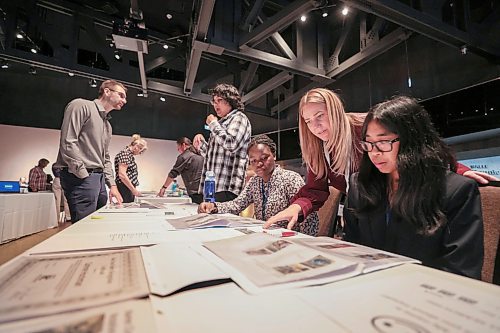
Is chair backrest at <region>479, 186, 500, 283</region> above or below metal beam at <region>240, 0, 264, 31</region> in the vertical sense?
below

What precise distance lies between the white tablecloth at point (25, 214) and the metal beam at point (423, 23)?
4031 mm

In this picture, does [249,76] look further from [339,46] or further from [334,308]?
[334,308]

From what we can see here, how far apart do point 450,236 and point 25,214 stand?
14.4 feet

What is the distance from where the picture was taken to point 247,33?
254cm

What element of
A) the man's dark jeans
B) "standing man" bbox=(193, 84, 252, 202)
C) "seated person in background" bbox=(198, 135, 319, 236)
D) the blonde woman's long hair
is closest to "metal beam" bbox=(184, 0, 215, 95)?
"standing man" bbox=(193, 84, 252, 202)

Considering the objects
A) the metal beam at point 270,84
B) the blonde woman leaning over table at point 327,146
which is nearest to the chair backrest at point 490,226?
the blonde woman leaning over table at point 327,146

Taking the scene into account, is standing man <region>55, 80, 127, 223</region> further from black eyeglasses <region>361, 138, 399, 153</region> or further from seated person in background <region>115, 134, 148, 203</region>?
black eyeglasses <region>361, 138, 399, 153</region>

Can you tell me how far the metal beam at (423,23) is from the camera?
195 centimetres

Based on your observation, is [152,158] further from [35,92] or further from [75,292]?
[75,292]

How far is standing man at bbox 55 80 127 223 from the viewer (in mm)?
1522

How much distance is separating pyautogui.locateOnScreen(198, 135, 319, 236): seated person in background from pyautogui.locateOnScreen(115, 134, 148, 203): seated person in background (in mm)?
1699

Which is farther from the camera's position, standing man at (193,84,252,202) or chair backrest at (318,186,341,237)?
standing man at (193,84,252,202)

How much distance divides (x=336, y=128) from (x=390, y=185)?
367mm

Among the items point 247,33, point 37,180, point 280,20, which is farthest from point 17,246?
point 280,20
